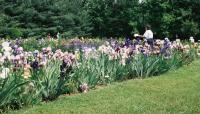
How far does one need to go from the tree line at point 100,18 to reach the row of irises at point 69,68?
21.2 metres

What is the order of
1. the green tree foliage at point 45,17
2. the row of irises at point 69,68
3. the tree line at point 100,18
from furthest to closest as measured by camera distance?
1. the green tree foliage at point 45,17
2. the tree line at point 100,18
3. the row of irises at point 69,68

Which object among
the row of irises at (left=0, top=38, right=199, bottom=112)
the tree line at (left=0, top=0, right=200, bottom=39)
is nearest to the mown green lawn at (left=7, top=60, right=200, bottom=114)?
the row of irises at (left=0, top=38, right=199, bottom=112)

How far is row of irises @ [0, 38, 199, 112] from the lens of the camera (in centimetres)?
952

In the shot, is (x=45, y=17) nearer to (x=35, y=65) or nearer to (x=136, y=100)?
(x=35, y=65)

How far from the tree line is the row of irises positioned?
21.2 metres

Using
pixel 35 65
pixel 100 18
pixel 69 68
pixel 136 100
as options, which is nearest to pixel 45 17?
pixel 100 18

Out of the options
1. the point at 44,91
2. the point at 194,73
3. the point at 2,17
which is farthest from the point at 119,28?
the point at 44,91

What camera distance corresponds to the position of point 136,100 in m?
10.2

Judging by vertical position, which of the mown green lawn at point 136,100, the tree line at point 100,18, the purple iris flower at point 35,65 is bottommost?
the tree line at point 100,18

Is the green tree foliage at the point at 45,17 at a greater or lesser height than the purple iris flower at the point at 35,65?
lesser

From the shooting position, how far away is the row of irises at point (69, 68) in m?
9.52

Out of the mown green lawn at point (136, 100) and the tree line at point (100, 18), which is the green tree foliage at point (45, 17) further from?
the mown green lawn at point (136, 100)

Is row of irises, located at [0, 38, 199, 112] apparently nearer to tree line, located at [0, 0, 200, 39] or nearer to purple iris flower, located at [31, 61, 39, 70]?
purple iris flower, located at [31, 61, 39, 70]

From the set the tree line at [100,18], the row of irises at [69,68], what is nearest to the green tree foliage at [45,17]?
the tree line at [100,18]
